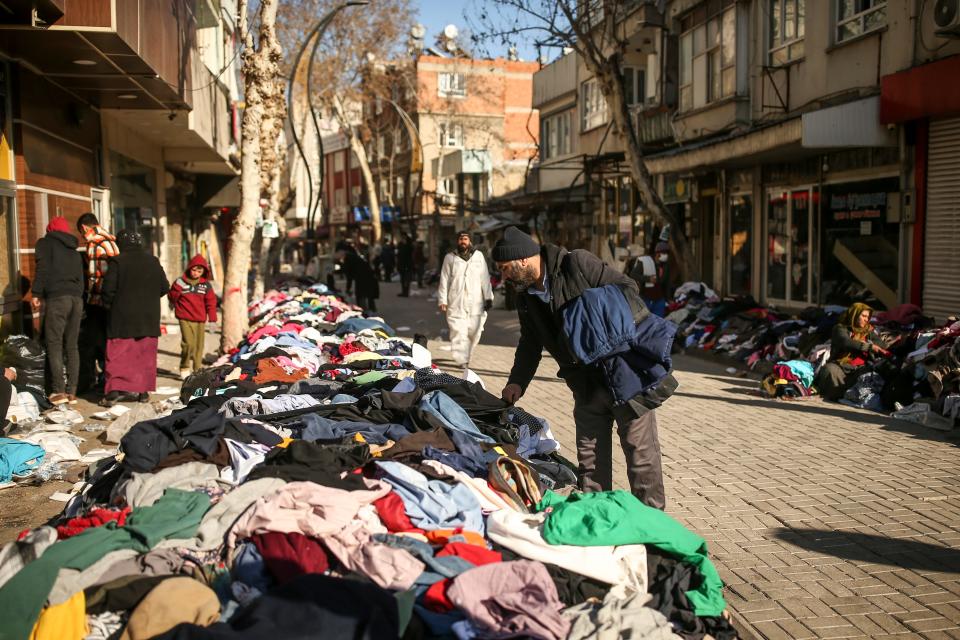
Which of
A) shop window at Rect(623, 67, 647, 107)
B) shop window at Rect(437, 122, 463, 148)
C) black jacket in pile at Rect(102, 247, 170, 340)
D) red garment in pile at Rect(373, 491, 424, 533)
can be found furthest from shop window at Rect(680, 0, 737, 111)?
shop window at Rect(437, 122, 463, 148)

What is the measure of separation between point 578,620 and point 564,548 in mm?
440

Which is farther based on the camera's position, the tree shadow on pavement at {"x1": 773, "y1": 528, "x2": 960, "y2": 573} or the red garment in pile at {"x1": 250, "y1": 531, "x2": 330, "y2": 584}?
the tree shadow on pavement at {"x1": 773, "y1": 528, "x2": 960, "y2": 573}

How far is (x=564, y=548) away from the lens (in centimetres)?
398

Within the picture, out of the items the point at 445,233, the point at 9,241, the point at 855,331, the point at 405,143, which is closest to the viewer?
the point at 9,241

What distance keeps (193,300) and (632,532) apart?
8.66m

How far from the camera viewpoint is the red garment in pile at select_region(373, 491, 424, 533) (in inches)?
167

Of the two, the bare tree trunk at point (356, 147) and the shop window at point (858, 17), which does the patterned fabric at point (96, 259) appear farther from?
the bare tree trunk at point (356, 147)

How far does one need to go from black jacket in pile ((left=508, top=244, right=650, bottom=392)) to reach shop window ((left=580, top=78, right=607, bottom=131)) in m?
22.7

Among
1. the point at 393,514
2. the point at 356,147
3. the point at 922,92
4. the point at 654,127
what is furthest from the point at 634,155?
the point at 356,147

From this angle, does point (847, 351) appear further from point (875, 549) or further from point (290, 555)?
point (290, 555)

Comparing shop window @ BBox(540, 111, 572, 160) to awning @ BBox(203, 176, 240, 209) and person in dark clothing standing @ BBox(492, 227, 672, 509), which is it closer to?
awning @ BBox(203, 176, 240, 209)

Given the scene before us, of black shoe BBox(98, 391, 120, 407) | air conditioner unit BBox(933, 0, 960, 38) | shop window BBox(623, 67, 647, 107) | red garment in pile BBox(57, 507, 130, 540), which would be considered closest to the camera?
red garment in pile BBox(57, 507, 130, 540)

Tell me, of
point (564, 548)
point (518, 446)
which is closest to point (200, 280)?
point (518, 446)

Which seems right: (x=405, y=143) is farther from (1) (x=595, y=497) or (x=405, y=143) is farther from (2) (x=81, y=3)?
(1) (x=595, y=497)
